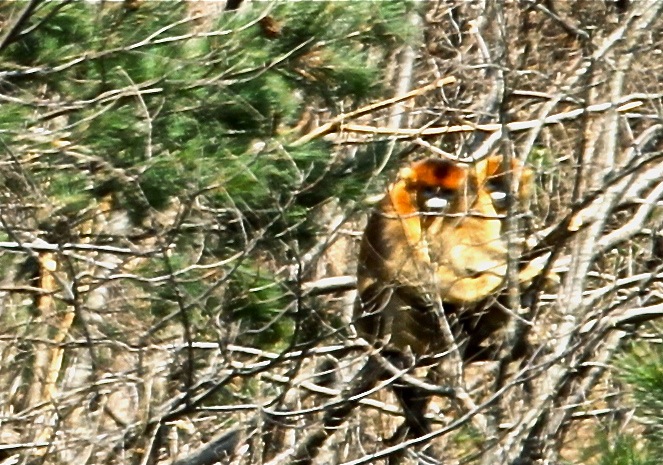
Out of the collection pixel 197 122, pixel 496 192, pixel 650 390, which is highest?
pixel 650 390

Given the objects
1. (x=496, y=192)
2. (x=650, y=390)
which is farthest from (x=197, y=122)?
(x=650, y=390)

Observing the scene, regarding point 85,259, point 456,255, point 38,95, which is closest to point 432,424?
point 456,255

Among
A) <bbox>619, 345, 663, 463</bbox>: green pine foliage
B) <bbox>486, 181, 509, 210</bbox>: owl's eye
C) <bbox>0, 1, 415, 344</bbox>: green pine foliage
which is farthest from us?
<bbox>486, 181, 509, 210</bbox>: owl's eye

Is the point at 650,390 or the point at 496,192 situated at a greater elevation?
the point at 650,390

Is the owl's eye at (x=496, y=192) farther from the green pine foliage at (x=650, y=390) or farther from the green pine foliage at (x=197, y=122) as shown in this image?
the green pine foliage at (x=650, y=390)

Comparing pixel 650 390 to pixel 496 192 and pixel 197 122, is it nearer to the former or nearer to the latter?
pixel 496 192

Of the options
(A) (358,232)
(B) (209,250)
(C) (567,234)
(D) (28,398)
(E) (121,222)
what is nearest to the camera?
(C) (567,234)

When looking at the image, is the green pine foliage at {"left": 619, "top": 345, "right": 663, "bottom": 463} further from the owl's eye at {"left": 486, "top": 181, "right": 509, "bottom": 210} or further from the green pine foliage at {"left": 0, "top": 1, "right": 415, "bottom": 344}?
the owl's eye at {"left": 486, "top": 181, "right": 509, "bottom": 210}

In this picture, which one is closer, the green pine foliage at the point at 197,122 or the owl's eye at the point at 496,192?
the green pine foliage at the point at 197,122

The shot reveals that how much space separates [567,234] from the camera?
14.7 ft

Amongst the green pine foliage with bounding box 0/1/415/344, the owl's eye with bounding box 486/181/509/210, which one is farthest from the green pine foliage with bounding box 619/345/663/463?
the owl's eye with bounding box 486/181/509/210

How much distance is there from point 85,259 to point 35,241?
7.6 inches

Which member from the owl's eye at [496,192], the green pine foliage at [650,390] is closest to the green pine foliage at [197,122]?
the owl's eye at [496,192]

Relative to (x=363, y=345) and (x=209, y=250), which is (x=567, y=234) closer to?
(x=363, y=345)
